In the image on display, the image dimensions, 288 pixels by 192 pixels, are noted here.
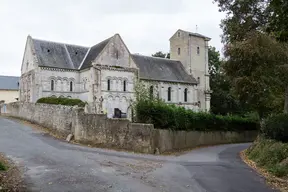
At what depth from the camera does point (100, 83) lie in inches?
1745

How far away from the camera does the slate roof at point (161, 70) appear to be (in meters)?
52.4

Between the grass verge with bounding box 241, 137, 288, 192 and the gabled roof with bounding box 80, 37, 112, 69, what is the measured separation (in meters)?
31.7

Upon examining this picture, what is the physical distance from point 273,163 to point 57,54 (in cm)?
3768

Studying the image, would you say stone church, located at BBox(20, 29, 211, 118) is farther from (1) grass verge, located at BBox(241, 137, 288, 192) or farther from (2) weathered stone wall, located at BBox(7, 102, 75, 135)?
(1) grass verge, located at BBox(241, 137, 288, 192)

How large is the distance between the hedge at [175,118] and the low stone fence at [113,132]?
584 millimetres

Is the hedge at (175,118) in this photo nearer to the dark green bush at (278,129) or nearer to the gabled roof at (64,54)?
the dark green bush at (278,129)

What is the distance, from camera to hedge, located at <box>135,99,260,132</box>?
71.1 ft

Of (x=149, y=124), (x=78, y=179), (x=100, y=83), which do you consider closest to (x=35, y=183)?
(x=78, y=179)

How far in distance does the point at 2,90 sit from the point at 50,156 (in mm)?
58235

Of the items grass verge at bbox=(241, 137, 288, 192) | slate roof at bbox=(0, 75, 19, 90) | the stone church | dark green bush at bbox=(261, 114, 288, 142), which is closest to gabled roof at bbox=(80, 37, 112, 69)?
the stone church

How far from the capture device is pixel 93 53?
47469 mm

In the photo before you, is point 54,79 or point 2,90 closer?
point 54,79

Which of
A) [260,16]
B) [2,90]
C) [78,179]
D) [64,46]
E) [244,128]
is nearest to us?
[78,179]

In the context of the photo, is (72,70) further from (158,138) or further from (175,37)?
(158,138)
